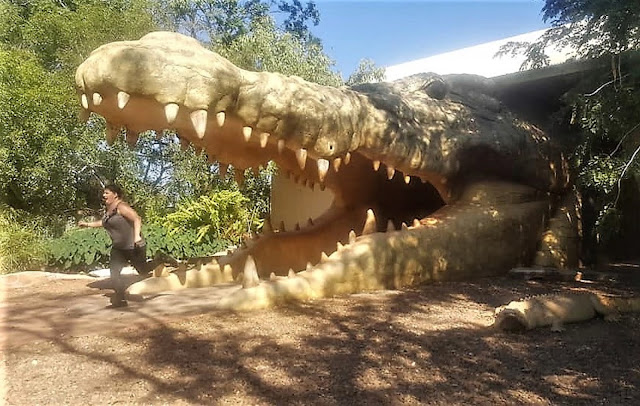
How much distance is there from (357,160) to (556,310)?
122 inches

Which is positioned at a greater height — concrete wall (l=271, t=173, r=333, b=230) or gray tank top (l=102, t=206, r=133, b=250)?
concrete wall (l=271, t=173, r=333, b=230)

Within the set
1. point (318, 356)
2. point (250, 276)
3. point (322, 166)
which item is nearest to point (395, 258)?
point (322, 166)

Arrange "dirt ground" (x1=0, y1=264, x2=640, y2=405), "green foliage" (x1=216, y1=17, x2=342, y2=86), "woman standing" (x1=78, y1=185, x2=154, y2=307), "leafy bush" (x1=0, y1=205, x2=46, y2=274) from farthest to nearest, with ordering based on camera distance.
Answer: "green foliage" (x1=216, y1=17, x2=342, y2=86) < "leafy bush" (x1=0, y1=205, x2=46, y2=274) < "woman standing" (x1=78, y1=185, x2=154, y2=307) < "dirt ground" (x1=0, y1=264, x2=640, y2=405)

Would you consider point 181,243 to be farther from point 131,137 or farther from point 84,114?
point 84,114

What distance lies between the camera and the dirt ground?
271 cm

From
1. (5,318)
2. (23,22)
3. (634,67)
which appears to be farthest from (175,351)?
(23,22)

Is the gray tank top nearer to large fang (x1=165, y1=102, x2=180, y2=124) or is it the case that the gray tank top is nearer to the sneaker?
large fang (x1=165, y1=102, x2=180, y2=124)

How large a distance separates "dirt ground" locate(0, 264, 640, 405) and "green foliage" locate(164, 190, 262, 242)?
7.42 m

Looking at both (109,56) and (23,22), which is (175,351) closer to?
(109,56)

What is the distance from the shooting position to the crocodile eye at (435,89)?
21.6ft

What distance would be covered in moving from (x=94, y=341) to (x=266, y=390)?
143 cm

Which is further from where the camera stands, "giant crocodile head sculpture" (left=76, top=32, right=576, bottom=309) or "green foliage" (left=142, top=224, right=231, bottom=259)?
"green foliage" (left=142, top=224, right=231, bottom=259)

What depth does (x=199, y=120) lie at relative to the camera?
383 centimetres

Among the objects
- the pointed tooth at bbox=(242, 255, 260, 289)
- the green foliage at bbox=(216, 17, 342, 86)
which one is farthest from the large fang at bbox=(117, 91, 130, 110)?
the green foliage at bbox=(216, 17, 342, 86)
